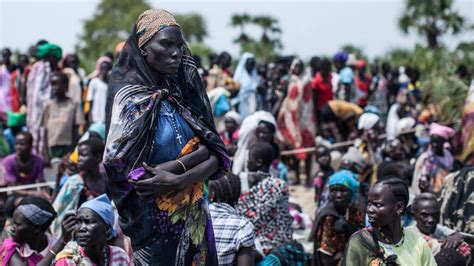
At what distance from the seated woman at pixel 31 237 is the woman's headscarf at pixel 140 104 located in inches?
73.0

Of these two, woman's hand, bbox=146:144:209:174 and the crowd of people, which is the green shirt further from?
woman's hand, bbox=146:144:209:174

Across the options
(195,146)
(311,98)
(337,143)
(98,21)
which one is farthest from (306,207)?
(98,21)

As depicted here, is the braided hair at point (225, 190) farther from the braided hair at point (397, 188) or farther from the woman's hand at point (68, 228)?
the braided hair at point (397, 188)

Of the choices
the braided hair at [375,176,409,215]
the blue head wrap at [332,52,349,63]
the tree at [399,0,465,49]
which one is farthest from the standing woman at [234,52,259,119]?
the tree at [399,0,465,49]

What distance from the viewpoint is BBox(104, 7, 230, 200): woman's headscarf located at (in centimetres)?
337

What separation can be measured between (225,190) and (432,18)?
99.1ft

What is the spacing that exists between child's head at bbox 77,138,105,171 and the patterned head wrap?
298 centimetres

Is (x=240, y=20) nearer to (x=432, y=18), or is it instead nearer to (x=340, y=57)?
(x=432, y=18)

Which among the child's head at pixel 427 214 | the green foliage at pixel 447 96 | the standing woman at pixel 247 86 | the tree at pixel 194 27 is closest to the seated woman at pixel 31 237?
the child's head at pixel 427 214

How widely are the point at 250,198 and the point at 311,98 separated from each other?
20.8 ft

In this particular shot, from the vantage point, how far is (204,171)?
3.56 meters

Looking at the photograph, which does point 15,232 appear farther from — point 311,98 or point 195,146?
point 311,98

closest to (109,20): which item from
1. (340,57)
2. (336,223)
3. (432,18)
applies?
(432,18)

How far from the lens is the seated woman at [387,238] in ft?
14.4
